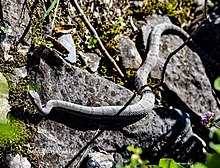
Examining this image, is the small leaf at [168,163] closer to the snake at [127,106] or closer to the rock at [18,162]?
the rock at [18,162]

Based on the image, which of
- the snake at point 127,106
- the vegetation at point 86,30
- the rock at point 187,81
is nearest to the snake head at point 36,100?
the snake at point 127,106

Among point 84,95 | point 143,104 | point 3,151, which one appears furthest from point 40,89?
point 143,104

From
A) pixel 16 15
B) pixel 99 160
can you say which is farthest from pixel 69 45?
pixel 99 160

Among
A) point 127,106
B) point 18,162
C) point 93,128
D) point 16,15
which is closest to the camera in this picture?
point 18,162

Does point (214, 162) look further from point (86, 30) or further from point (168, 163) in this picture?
point (86, 30)

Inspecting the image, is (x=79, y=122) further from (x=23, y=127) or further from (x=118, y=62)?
(x=118, y=62)

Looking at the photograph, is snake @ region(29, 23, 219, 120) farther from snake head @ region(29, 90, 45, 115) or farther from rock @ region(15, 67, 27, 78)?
rock @ region(15, 67, 27, 78)

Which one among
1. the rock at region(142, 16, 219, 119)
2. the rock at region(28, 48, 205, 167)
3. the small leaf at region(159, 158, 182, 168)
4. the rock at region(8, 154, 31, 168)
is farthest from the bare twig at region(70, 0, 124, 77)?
the small leaf at region(159, 158, 182, 168)
